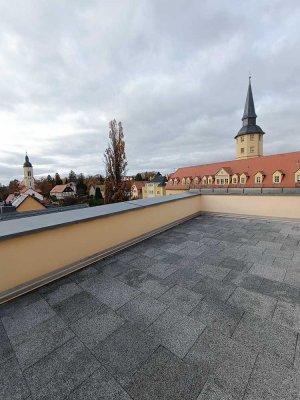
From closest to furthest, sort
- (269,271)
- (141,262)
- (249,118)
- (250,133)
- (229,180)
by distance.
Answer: (269,271) < (141,262) < (229,180) < (250,133) < (249,118)

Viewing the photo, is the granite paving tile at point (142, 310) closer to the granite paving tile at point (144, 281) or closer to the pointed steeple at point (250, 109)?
the granite paving tile at point (144, 281)

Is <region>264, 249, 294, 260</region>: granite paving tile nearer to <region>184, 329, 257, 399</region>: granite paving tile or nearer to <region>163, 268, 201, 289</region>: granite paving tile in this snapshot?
<region>163, 268, 201, 289</region>: granite paving tile

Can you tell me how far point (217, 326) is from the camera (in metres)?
1.82

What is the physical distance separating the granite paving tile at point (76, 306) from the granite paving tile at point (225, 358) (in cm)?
117

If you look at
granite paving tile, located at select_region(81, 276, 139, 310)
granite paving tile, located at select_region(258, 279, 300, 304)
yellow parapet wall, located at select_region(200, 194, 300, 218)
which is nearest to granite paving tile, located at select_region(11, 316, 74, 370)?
granite paving tile, located at select_region(81, 276, 139, 310)

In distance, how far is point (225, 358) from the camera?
149 centimetres

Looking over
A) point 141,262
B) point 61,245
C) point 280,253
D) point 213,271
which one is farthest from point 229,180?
point 61,245

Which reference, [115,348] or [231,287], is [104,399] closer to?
[115,348]

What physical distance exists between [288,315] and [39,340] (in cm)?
248

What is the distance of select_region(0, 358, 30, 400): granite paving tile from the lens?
4.15 ft

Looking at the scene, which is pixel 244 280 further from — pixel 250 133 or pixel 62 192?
pixel 62 192

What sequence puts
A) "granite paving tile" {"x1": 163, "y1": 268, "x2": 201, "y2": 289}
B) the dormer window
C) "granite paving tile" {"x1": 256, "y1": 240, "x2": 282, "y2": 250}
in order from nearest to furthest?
1. "granite paving tile" {"x1": 163, "y1": 268, "x2": 201, "y2": 289}
2. "granite paving tile" {"x1": 256, "y1": 240, "x2": 282, "y2": 250}
3. the dormer window

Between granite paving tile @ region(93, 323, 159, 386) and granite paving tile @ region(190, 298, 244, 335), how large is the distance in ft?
1.90

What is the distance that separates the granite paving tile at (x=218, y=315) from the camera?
5.97 feet
